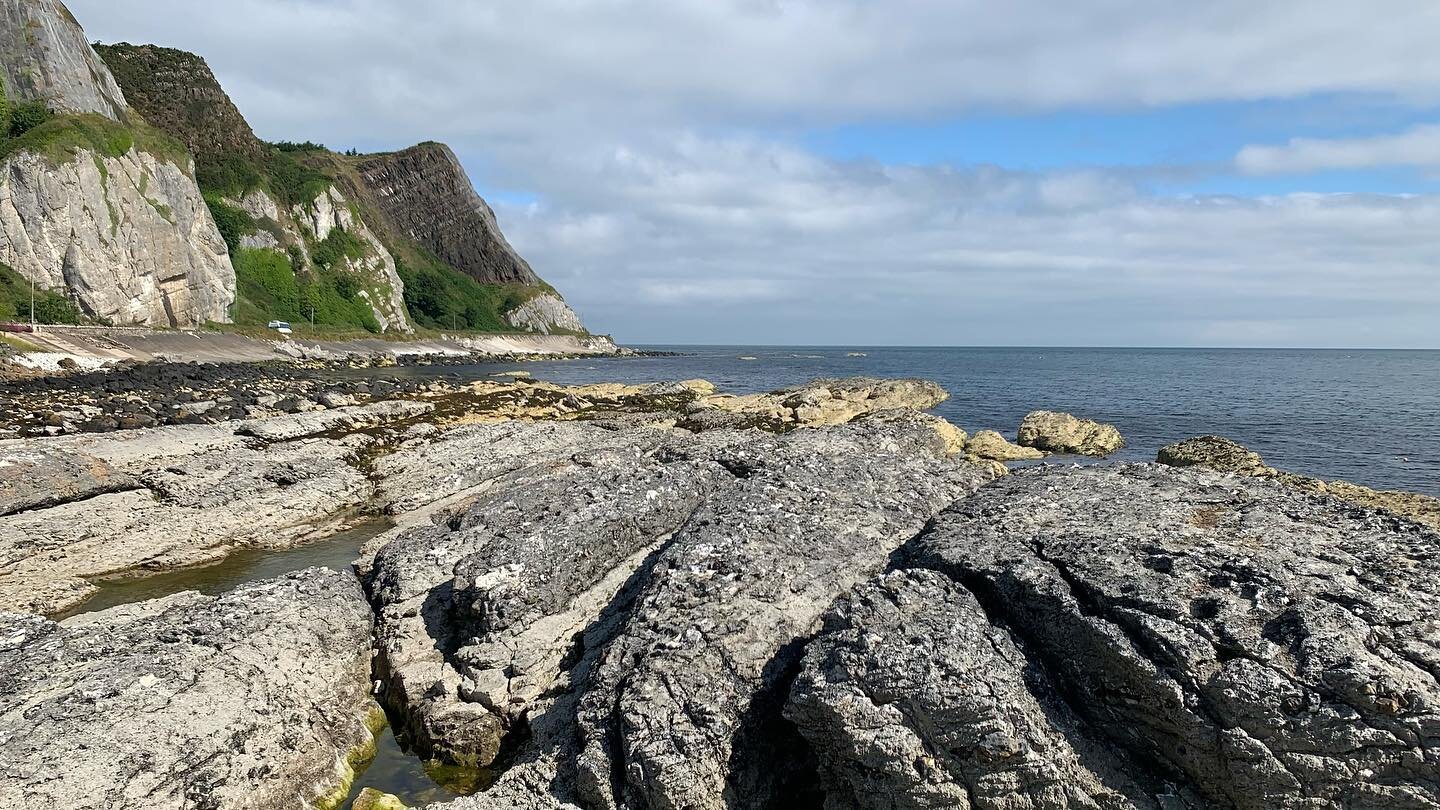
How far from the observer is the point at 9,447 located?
17.2m

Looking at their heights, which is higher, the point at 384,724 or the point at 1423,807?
the point at 1423,807

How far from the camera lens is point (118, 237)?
68.5 meters

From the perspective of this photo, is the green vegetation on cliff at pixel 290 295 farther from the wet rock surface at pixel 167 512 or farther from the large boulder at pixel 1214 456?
the large boulder at pixel 1214 456

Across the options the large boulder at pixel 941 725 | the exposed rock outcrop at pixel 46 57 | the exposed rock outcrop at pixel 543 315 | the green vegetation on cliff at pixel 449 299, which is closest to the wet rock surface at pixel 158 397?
the large boulder at pixel 941 725

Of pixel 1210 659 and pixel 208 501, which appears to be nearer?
pixel 1210 659

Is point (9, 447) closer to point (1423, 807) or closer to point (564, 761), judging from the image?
point (564, 761)

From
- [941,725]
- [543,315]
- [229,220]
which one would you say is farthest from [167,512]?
[543,315]

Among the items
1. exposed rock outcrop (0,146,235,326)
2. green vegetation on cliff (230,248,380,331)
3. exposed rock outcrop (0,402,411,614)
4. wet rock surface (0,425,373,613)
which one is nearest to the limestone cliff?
exposed rock outcrop (0,146,235,326)

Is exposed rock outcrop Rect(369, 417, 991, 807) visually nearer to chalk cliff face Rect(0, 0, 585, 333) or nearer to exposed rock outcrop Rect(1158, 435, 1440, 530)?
exposed rock outcrop Rect(1158, 435, 1440, 530)

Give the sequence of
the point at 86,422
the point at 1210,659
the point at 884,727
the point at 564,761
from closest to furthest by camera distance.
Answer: the point at 1210,659
the point at 884,727
the point at 564,761
the point at 86,422

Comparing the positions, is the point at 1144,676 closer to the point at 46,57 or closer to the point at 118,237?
the point at 118,237

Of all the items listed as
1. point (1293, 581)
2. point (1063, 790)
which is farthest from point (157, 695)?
point (1293, 581)

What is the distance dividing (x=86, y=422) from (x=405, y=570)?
2190cm

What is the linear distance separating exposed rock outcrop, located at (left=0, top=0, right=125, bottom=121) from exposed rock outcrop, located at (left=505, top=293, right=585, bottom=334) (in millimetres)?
81359
